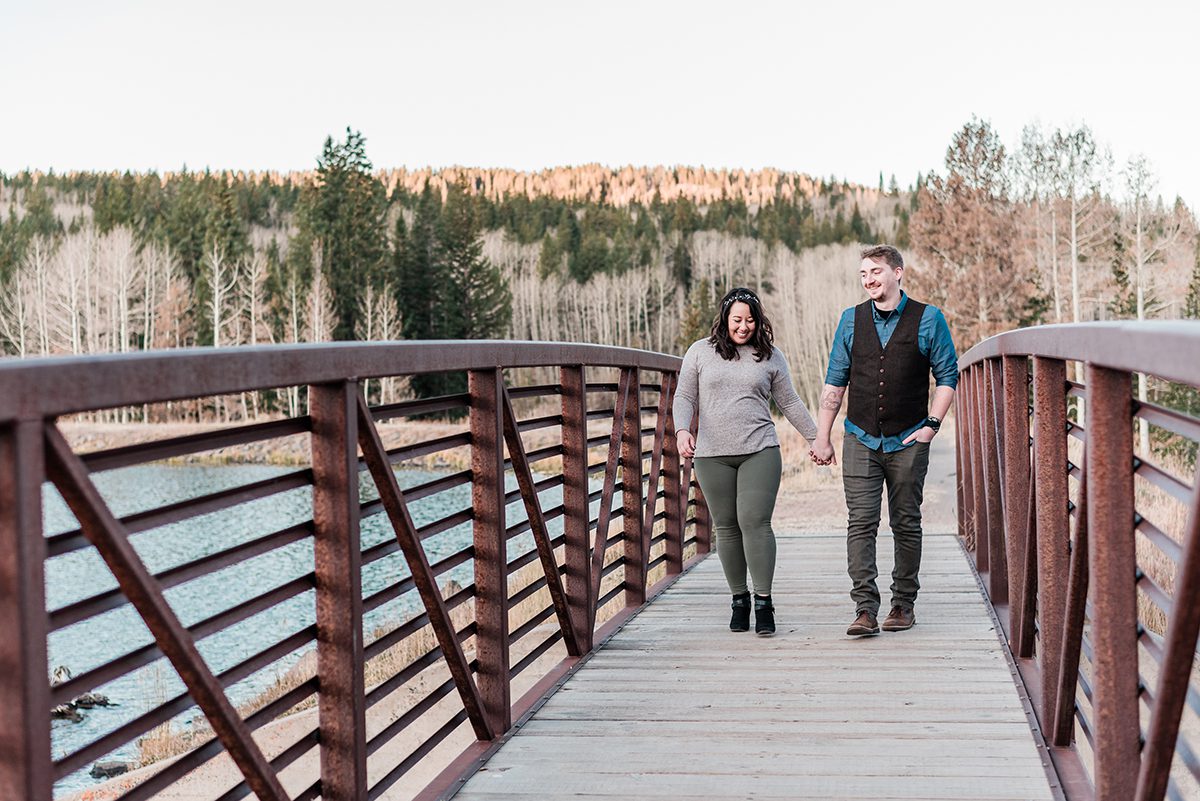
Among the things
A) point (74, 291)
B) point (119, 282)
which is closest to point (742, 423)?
point (74, 291)

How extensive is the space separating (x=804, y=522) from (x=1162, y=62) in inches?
1664

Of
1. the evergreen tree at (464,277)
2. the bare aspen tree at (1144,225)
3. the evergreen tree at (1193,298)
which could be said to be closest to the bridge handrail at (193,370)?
the bare aspen tree at (1144,225)

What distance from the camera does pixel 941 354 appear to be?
547cm

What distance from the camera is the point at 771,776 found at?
354 centimetres

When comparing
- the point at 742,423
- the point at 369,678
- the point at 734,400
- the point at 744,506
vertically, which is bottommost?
the point at 369,678

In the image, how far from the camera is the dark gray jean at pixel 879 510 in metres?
5.54

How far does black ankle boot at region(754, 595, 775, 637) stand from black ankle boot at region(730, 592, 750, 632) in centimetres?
14

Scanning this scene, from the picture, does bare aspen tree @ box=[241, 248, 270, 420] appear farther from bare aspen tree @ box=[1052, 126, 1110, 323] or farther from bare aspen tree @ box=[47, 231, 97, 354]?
bare aspen tree @ box=[1052, 126, 1110, 323]

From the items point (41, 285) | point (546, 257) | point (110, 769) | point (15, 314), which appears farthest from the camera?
point (546, 257)

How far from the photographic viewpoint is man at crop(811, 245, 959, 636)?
5.43 m

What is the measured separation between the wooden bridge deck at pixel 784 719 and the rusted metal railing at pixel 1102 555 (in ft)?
0.73

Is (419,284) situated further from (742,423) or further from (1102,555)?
(1102,555)

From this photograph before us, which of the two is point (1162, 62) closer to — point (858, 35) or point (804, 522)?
point (858, 35)

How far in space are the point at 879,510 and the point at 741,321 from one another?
1.02 m
